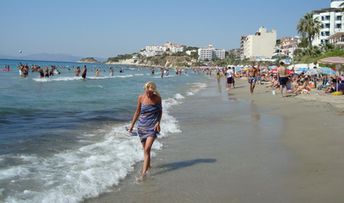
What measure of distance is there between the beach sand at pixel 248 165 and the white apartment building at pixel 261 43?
151593 mm

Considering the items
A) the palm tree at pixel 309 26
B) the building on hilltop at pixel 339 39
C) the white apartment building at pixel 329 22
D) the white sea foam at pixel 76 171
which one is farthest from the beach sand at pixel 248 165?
the white apartment building at pixel 329 22

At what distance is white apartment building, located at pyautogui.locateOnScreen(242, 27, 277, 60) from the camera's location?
16000 centimetres

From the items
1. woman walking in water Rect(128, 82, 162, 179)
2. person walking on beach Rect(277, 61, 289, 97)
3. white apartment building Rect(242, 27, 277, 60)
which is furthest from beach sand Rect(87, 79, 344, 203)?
white apartment building Rect(242, 27, 277, 60)

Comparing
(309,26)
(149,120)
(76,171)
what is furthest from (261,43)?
(76,171)

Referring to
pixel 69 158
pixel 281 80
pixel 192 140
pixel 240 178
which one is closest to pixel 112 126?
pixel 192 140

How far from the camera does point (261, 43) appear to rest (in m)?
161

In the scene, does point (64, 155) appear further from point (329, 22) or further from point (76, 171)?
point (329, 22)

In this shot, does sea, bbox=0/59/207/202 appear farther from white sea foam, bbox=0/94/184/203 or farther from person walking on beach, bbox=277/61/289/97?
person walking on beach, bbox=277/61/289/97

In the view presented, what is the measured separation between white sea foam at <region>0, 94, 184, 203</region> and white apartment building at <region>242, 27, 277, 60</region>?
15445cm

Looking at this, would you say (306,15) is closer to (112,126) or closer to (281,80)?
(281,80)

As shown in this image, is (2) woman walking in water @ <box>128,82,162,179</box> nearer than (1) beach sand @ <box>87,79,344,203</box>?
No

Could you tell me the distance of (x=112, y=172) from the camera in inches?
234

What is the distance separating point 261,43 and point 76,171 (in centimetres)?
16135

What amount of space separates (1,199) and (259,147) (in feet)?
15.5
